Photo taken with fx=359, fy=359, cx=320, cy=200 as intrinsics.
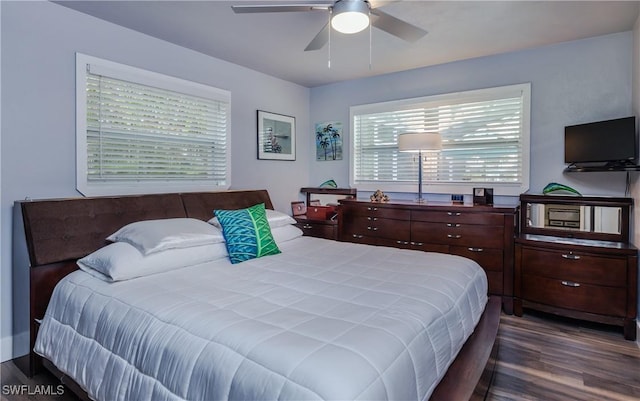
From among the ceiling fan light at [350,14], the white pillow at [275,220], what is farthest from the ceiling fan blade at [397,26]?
the white pillow at [275,220]

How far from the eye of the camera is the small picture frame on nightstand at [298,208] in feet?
16.0

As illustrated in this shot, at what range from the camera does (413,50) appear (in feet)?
11.8

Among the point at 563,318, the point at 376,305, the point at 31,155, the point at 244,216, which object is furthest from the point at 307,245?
the point at 563,318

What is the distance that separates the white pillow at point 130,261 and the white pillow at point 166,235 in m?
0.04

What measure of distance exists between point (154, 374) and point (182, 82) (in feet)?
9.24

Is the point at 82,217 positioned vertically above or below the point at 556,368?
above

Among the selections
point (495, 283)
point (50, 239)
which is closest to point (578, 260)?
point (495, 283)

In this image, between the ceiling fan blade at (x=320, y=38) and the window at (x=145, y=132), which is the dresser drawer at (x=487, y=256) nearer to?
the ceiling fan blade at (x=320, y=38)

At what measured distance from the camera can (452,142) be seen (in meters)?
4.08

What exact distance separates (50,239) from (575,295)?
13.4 feet

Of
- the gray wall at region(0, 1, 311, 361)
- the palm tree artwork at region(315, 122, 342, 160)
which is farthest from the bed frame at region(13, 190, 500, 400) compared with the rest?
the palm tree artwork at region(315, 122, 342, 160)

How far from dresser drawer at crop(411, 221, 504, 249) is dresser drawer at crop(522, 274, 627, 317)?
0.43 m

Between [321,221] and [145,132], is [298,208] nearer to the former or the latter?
[321,221]

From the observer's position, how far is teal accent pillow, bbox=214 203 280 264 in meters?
2.71
